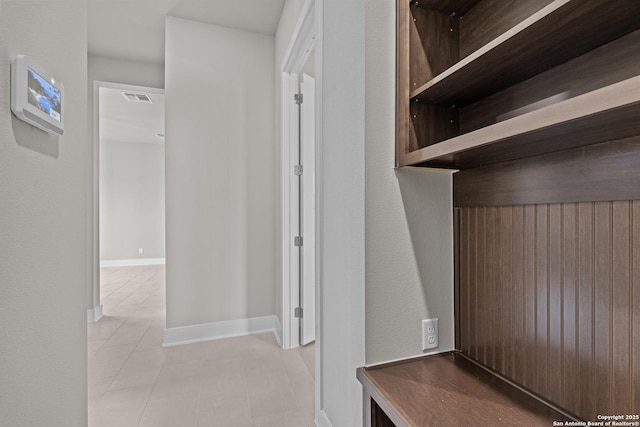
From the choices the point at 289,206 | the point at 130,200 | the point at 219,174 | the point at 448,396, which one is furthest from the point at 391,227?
the point at 130,200

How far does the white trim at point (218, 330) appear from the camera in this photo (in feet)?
8.86

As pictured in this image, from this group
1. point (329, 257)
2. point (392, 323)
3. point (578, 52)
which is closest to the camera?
point (578, 52)

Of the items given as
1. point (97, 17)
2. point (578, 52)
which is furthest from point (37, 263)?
point (97, 17)

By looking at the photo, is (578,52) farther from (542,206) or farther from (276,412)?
(276,412)

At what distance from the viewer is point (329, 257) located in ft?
4.75

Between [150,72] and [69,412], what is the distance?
11.8 feet

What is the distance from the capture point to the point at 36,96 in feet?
2.40

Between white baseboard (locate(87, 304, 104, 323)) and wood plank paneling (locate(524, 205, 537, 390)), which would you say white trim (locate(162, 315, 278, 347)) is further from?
wood plank paneling (locate(524, 205, 537, 390))

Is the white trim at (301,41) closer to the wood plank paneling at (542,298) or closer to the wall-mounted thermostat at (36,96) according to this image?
the wall-mounted thermostat at (36,96)

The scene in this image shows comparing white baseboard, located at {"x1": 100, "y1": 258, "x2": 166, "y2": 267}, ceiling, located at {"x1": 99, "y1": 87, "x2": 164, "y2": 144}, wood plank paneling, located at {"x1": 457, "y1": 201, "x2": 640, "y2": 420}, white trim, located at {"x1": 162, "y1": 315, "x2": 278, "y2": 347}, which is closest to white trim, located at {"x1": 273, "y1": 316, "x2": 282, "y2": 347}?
white trim, located at {"x1": 162, "y1": 315, "x2": 278, "y2": 347}

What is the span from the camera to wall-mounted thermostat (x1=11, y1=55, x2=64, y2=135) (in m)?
0.67

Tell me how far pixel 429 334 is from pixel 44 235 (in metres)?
1.26

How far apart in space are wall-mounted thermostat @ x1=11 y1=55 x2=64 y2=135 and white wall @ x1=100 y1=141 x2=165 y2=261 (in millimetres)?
7312

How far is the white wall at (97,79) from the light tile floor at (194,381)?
21.8 inches
